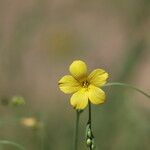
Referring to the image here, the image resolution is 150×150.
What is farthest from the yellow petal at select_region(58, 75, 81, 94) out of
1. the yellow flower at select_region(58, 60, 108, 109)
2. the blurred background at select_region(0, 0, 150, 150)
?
the blurred background at select_region(0, 0, 150, 150)

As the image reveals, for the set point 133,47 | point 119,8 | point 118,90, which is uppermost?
point 119,8

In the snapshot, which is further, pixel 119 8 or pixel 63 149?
pixel 119 8

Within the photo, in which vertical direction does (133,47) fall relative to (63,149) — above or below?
above

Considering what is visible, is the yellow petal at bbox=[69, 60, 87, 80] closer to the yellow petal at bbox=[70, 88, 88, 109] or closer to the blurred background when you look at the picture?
the yellow petal at bbox=[70, 88, 88, 109]

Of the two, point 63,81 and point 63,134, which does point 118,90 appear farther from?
point 63,81

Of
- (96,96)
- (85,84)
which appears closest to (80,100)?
(96,96)

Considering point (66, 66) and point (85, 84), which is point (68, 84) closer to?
point (85, 84)

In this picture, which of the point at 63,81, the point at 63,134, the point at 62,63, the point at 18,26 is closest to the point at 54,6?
the point at 62,63
